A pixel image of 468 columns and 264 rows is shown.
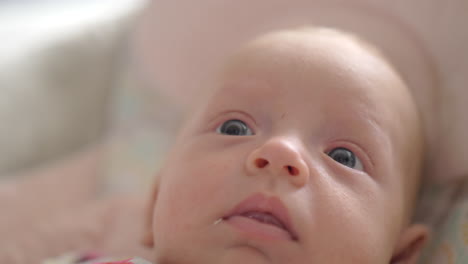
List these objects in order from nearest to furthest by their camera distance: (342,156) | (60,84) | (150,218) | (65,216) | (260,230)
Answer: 1. (260,230)
2. (342,156)
3. (150,218)
4. (65,216)
5. (60,84)

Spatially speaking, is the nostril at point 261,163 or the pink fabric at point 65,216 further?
the pink fabric at point 65,216

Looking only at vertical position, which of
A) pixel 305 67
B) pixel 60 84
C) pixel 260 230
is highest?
pixel 60 84

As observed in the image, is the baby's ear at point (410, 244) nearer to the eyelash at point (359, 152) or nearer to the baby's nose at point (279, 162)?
the eyelash at point (359, 152)

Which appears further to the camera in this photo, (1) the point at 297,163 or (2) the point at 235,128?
(2) the point at 235,128

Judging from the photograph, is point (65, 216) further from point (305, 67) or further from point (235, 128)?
point (305, 67)

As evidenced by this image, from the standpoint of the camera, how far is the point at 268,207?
0.79 meters

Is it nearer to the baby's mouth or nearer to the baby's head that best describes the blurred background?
the baby's head

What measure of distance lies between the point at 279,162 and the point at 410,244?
359 millimetres

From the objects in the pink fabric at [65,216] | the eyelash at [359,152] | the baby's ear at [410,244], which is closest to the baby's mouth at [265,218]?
the eyelash at [359,152]

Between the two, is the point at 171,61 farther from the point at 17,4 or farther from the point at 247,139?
the point at 17,4

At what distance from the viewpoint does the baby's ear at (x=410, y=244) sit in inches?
38.0

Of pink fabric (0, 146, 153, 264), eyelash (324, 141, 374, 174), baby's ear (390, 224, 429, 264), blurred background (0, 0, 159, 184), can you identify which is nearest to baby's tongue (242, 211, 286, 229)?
eyelash (324, 141, 374, 174)

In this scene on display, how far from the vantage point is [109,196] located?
4.86 ft

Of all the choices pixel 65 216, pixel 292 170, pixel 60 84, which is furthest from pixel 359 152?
pixel 60 84
